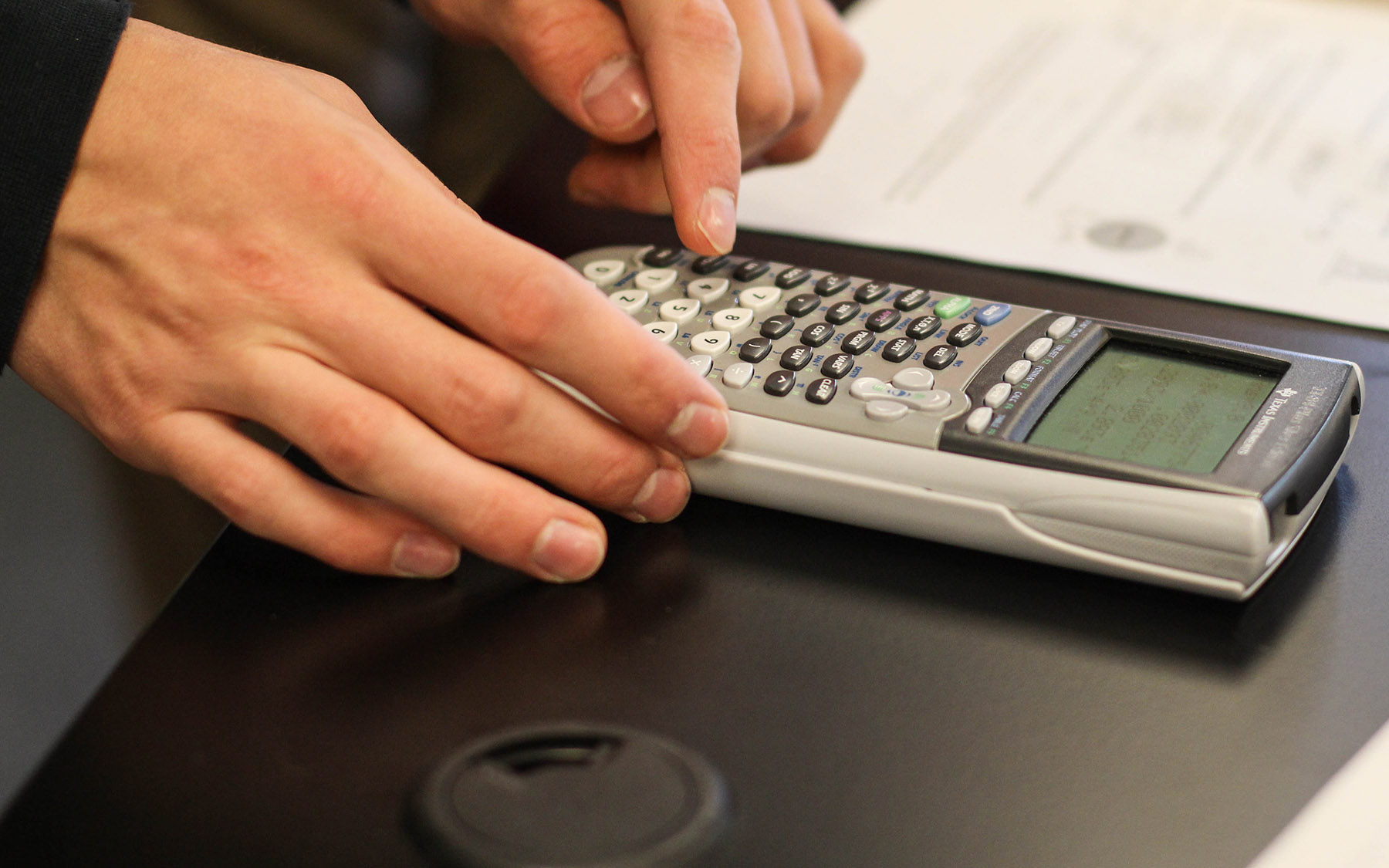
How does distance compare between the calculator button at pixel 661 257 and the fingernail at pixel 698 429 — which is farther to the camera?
the calculator button at pixel 661 257

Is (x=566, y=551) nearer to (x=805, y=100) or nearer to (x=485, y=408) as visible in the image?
(x=485, y=408)

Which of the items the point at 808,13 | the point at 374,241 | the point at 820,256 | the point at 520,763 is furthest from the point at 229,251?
the point at 808,13

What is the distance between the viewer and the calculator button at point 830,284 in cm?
50

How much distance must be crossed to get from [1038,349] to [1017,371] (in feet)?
0.06

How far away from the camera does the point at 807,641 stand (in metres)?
0.37

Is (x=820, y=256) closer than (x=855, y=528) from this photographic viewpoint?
No

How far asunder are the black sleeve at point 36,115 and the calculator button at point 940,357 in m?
0.30

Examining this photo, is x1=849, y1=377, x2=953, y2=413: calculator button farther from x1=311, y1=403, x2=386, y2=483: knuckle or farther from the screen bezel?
x1=311, y1=403, x2=386, y2=483: knuckle

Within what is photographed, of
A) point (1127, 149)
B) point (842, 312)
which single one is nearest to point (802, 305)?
point (842, 312)

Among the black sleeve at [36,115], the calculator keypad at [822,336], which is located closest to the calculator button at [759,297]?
the calculator keypad at [822,336]

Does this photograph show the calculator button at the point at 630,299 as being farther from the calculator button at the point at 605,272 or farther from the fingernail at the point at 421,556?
the fingernail at the point at 421,556

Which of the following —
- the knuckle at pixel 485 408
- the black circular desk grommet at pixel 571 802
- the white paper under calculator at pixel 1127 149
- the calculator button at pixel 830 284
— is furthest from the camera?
the white paper under calculator at pixel 1127 149

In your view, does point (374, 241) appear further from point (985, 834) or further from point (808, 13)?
point (808, 13)

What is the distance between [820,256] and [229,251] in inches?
11.9
